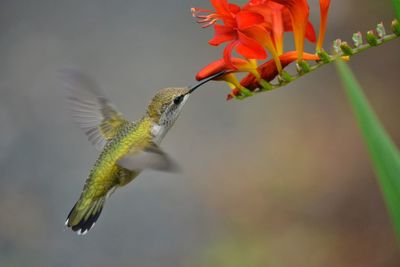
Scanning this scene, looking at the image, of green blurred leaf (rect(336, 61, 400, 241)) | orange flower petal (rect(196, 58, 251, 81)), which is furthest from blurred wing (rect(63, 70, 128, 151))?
green blurred leaf (rect(336, 61, 400, 241))

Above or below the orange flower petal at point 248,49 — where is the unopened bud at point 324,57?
below

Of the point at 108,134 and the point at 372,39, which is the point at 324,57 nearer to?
the point at 372,39

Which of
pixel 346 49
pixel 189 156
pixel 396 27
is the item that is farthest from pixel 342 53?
pixel 189 156

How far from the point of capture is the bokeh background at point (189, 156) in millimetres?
4391

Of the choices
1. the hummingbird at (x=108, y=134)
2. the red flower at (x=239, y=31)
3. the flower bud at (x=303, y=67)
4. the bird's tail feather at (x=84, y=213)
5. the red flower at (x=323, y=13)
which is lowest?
the bird's tail feather at (x=84, y=213)

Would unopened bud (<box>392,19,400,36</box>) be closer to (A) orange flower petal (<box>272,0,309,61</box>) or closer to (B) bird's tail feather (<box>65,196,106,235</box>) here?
(A) orange flower petal (<box>272,0,309,61</box>)

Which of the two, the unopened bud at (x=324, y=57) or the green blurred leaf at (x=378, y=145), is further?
the unopened bud at (x=324, y=57)

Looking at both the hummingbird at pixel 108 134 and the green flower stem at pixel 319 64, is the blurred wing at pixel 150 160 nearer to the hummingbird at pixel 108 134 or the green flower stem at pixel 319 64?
the hummingbird at pixel 108 134

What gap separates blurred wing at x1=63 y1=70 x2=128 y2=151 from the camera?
2.11m

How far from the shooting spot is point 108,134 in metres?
2.29

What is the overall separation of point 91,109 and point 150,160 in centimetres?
54

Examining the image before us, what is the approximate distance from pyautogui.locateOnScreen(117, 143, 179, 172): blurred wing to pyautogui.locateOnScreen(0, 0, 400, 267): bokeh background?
2.43 meters

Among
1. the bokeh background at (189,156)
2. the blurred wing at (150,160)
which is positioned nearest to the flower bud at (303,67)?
the blurred wing at (150,160)

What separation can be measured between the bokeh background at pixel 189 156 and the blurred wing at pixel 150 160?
95.6 inches
